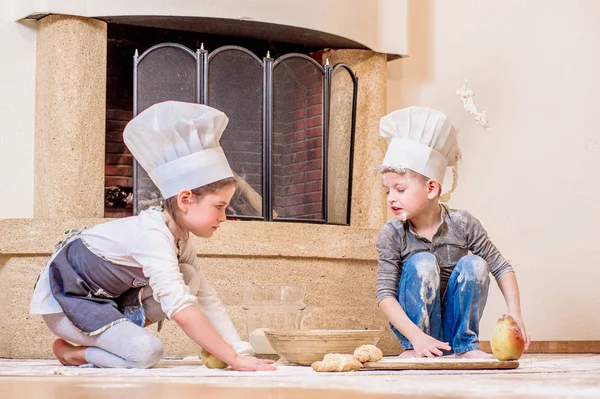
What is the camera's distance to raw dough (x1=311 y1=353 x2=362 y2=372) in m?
1.67

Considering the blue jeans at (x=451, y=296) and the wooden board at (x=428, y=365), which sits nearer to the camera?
the wooden board at (x=428, y=365)

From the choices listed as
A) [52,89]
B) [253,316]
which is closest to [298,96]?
[52,89]

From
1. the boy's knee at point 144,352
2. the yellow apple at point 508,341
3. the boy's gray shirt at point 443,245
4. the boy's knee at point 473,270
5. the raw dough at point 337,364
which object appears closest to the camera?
the raw dough at point 337,364

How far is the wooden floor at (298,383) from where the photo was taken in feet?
3.98

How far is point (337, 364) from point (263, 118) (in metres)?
1.30

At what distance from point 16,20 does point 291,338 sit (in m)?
1.48

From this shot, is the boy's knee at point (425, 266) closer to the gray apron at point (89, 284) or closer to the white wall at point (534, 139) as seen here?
the gray apron at point (89, 284)

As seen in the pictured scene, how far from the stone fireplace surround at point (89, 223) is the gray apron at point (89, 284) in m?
0.52

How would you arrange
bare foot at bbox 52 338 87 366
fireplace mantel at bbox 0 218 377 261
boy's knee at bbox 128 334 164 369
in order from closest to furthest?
boy's knee at bbox 128 334 164 369, bare foot at bbox 52 338 87 366, fireplace mantel at bbox 0 218 377 261

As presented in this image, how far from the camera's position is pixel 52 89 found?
2.69 meters

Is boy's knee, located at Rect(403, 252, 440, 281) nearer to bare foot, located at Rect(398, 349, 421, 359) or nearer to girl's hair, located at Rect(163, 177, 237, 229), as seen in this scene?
bare foot, located at Rect(398, 349, 421, 359)

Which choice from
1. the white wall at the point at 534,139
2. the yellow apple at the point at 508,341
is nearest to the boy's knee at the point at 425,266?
the yellow apple at the point at 508,341

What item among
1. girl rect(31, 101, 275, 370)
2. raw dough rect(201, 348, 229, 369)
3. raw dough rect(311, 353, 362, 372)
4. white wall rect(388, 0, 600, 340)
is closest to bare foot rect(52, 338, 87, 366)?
girl rect(31, 101, 275, 370)

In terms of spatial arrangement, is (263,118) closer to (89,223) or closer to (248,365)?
(89,223)
